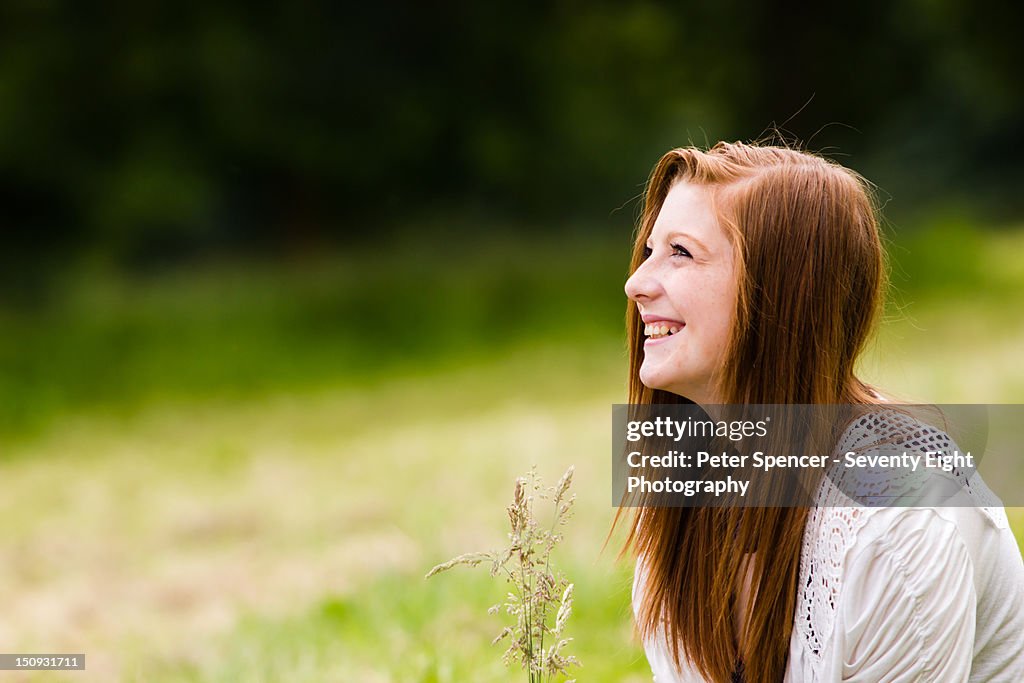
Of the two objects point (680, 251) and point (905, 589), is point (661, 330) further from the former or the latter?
point (905, 589)

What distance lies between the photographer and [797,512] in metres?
1.92

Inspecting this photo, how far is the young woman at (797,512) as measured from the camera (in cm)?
174

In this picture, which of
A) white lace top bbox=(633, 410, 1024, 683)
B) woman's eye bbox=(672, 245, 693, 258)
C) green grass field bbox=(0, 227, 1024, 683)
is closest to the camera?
white lace top bbox=(633, 410, 1024, 683)

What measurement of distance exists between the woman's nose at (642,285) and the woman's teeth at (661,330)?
6cm

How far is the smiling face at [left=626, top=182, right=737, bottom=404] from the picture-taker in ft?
6.54

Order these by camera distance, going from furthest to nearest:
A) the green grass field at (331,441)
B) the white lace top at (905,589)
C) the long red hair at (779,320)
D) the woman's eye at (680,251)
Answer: the green grass field at (331,441) < the woman's eye at (680,251) < the long red hair at (779,320) < the white lace top at (905,589)

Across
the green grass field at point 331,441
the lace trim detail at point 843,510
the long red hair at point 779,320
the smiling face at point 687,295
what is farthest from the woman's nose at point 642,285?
the green grass field at point 331,441

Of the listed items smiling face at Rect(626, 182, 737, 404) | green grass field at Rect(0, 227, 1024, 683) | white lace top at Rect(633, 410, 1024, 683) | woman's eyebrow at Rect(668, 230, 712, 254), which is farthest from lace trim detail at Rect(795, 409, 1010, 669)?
green grass field at Rect(0, 227, 1024, 683)

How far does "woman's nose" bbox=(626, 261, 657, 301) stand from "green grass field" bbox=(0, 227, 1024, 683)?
0.93m

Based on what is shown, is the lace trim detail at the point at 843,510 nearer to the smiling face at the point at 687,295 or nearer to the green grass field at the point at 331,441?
the smiling face at the point at 687,295

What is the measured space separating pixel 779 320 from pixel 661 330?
9.0 inches

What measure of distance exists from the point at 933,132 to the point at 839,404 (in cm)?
1825

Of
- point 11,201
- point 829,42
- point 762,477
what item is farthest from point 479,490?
point 829,42

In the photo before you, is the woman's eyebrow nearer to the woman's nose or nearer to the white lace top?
the woman's nose
